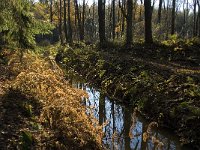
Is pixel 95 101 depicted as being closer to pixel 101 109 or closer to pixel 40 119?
pixel 101 109

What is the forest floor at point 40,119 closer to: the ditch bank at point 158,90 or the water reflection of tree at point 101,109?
the water reflection of tree at point 101,109

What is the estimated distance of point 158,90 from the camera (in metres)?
10.2

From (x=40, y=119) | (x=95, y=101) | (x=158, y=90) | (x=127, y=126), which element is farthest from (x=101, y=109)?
(x=40, y=119)

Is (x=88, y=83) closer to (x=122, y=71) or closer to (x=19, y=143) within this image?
(x=122, y=71)

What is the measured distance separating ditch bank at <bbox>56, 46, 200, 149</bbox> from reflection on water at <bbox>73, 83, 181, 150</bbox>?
0.29 meters

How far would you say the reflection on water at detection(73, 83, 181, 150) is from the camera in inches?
298

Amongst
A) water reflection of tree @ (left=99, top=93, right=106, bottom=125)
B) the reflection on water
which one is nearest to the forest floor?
the reflection on water

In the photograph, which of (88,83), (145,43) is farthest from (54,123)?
(145,43)

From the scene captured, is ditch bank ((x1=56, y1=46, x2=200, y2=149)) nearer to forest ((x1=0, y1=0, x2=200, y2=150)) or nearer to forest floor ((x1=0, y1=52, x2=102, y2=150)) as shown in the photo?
forest ((x1=0, y1=0, x2=200, y2=150))

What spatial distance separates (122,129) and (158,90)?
6.33ft

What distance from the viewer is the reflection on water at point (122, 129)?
756 centimetres

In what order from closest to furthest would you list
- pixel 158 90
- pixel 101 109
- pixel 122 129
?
pixel 122 129, pixel 158 90, pixel 101 109

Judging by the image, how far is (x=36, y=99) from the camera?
7812 millimetres

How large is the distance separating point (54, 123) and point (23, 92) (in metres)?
2.23
